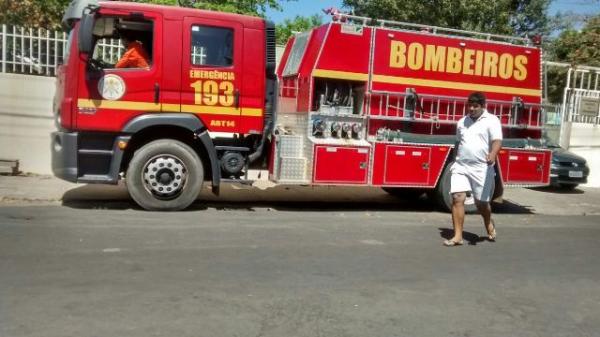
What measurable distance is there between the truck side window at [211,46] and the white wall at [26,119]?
4429mm

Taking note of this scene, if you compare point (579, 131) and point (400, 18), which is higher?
point (400, 18)

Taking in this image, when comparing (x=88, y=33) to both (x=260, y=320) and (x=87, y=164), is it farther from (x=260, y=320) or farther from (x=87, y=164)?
(x=260, y=320)

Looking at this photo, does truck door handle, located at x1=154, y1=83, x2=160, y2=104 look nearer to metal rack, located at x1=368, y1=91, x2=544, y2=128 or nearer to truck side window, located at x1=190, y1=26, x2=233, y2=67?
truck side window, located at x1=190, y1=26, x2=233, y2=67

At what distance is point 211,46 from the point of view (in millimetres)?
8258

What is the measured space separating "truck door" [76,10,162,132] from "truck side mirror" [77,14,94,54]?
28 centimetres

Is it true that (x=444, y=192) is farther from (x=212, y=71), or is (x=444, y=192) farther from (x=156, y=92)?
(x=156, y=92)

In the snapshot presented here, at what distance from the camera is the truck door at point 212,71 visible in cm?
815

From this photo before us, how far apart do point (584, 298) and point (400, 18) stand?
1503 centimetres

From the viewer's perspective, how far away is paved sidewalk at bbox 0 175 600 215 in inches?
366

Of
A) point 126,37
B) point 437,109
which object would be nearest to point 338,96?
point 437,109

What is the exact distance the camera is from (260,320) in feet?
14.2

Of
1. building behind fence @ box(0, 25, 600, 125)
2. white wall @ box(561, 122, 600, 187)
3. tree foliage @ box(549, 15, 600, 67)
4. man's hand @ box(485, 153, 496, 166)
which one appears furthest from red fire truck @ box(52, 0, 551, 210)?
tree foliage @ box(549, 15, 600, 67)

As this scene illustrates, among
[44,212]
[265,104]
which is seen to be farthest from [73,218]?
[265,104]

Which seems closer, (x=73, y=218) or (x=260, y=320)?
(x=260, y=320)
